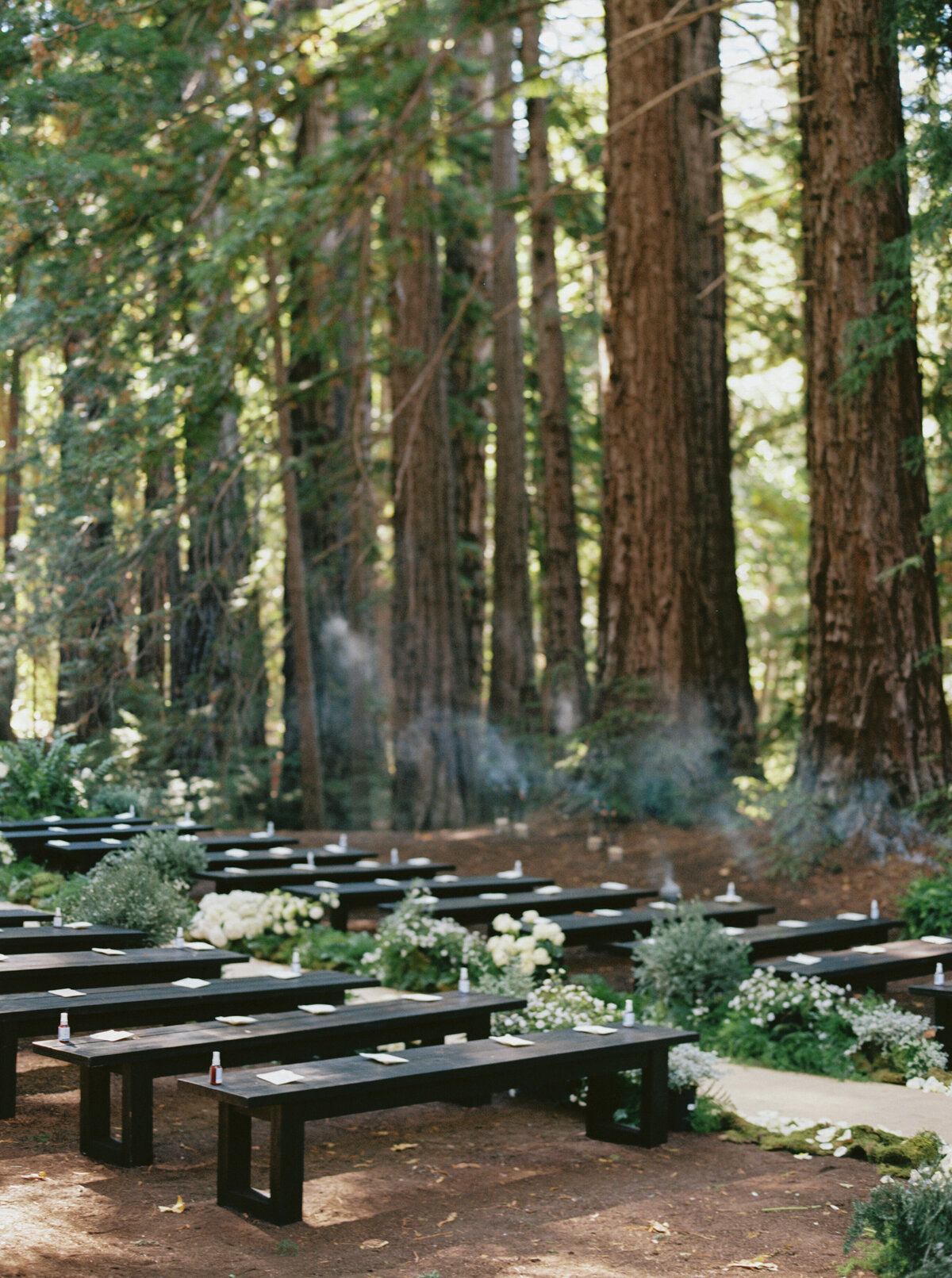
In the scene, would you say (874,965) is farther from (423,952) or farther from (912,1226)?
(912,1226)

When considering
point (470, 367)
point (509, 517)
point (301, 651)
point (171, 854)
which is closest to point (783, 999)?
point (171, 854)

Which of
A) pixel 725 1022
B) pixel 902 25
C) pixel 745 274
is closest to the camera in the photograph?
pixel 725 1022

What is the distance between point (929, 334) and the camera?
16484mm

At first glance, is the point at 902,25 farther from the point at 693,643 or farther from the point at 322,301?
the point at 322,301

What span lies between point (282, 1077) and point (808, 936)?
430 centimetres

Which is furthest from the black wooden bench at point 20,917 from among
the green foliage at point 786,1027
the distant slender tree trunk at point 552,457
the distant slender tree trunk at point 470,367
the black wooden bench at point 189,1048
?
the distant slender tree trunk at point 470,367

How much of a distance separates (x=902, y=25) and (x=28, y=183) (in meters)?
8.27

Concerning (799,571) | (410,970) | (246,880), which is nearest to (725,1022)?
(410,970)

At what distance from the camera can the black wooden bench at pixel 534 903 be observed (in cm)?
832

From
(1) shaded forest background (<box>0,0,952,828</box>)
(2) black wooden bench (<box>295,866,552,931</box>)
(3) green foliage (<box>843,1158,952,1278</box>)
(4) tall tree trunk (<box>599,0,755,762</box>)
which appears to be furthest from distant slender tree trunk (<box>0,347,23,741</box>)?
(3) green foliage (<box>843,1158,952,1278</box>)

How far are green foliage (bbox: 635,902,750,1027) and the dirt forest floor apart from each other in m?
1.27

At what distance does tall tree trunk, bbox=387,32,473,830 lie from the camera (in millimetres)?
15578

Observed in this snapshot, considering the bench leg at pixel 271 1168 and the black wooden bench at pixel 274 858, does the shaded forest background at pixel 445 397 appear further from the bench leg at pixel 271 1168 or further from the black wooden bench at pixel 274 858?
the bench leg at pixel 271 1168

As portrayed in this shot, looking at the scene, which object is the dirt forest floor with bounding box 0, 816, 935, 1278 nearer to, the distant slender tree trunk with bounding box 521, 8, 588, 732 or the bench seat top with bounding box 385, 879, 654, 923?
the bench seat top with bounding box 385, 879, 654, 923
